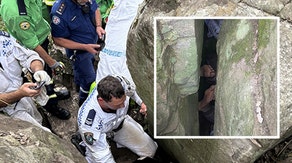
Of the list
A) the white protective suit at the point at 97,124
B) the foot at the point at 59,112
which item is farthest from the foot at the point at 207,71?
the foot at the point at 59,112

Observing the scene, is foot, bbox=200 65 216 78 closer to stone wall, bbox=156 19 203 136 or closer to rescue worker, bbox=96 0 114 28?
stone wall, bbox=156 19 203 136

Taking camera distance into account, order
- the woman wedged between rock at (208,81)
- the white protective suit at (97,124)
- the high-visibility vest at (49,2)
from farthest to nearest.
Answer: the high-visibility vest at (49,2)
the white protective suit at (97,124)
the woman wedged between rock at (208,81)

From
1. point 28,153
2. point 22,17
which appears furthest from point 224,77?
point 22,17

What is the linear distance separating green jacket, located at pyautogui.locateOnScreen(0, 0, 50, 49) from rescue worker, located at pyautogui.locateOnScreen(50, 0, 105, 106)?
39cm

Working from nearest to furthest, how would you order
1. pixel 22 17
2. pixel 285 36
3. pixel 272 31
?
pixel 272 31, pixel 285 36, pixel 22 17

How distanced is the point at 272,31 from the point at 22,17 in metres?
2.40

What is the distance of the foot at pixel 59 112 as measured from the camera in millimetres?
5316

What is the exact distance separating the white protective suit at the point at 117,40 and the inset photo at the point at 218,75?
77.9 inches

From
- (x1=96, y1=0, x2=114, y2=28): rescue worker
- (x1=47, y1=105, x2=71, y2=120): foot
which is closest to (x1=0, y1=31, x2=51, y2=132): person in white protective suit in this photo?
(x1=47, y1=105, x2=71, y2=120): foot

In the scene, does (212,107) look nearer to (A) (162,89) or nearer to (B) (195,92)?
(B) (195,92)

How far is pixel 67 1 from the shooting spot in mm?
5102

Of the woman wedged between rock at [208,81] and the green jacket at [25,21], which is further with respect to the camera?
the green jacket at [25,21]

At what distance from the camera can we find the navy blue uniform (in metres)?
5.10

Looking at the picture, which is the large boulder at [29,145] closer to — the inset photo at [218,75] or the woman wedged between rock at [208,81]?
the inset photo at [218,75]
